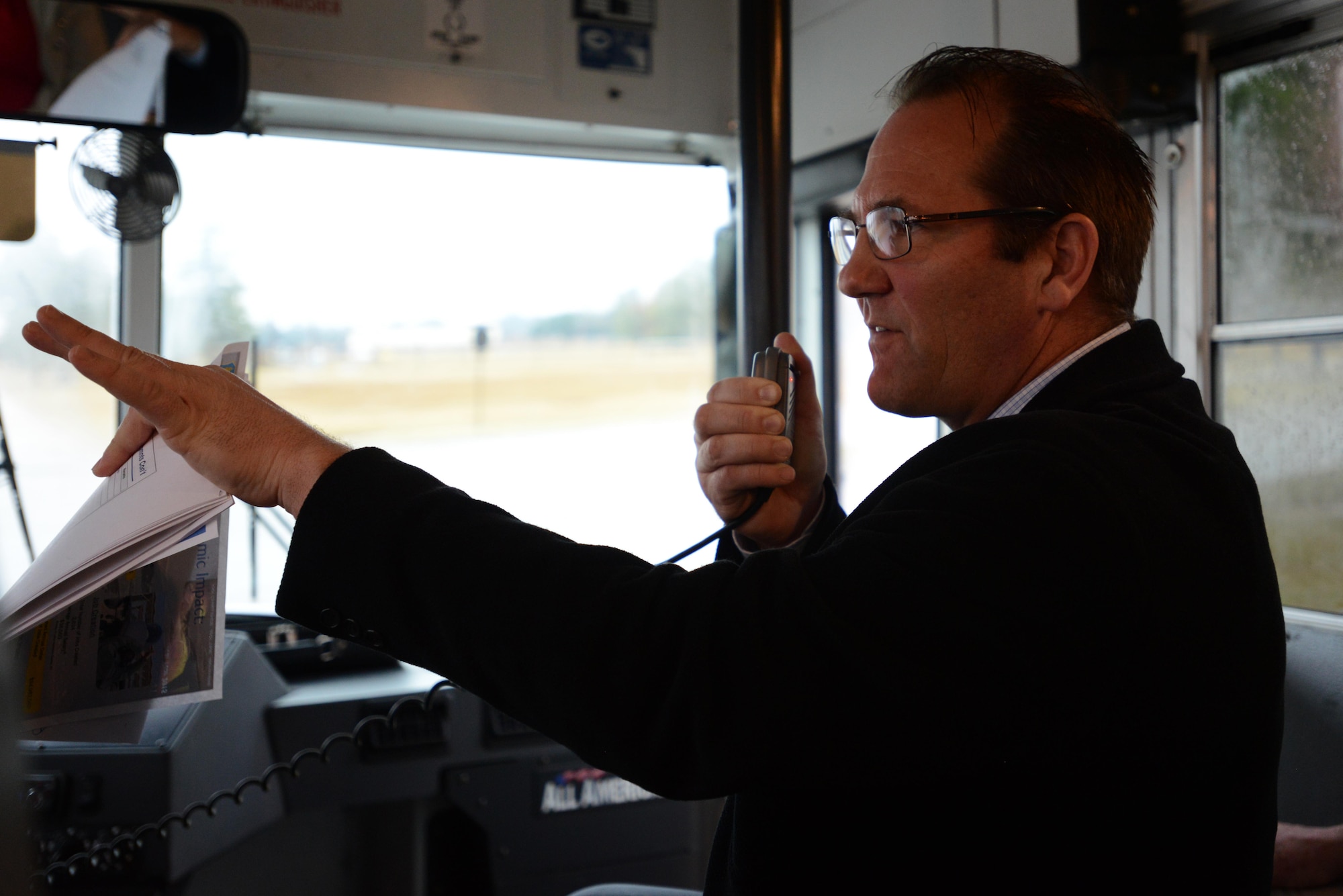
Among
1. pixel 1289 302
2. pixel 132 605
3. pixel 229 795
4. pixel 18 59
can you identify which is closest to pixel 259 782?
pixel 229 795

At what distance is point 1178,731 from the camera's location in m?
0.70

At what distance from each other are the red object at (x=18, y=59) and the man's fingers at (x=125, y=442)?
95cm

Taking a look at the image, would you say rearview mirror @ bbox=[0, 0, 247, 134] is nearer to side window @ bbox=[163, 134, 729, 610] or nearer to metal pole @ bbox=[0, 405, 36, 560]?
side window @ bbox=[163, 134, 729, 610]

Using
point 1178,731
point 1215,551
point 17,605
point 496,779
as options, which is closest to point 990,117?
point 1215,551

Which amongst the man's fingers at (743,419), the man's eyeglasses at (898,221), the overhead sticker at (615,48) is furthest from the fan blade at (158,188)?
the man's eyeglasses at (898,221)

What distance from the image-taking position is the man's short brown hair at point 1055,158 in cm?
91

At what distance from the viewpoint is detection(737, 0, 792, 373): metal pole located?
1.92 metres

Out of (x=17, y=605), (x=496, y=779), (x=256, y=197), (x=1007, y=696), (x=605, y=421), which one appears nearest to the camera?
(x=1007, y=696)

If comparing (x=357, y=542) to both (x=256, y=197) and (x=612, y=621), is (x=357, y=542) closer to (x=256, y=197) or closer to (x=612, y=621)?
(x=612, y=621)

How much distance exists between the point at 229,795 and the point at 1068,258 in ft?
4.38

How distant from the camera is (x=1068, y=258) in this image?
917 millimetres

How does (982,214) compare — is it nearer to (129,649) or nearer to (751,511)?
(751,511)

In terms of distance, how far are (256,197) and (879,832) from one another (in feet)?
5.34

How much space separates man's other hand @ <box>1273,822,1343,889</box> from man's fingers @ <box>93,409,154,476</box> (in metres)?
1.43
